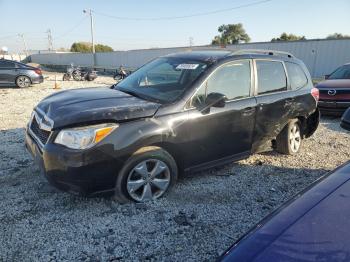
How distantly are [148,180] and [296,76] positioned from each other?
3.27 metres

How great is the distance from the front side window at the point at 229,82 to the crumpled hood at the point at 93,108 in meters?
0.64

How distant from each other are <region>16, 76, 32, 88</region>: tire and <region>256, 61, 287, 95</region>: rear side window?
13.9 metres

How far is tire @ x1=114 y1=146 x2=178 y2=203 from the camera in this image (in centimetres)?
353

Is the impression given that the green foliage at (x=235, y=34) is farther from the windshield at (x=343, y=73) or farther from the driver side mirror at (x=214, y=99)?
the driver side mirror at (x=214, y=99)

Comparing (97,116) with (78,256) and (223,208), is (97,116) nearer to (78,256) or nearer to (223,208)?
(78,256)

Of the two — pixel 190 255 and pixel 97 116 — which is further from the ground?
pixel 97 116

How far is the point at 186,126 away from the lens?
3.80 meters

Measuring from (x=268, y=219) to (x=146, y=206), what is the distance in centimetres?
203

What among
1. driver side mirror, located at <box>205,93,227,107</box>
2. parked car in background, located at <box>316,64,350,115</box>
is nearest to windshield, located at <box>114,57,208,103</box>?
driver side mirror, located at <box>205,93,227,107</box>

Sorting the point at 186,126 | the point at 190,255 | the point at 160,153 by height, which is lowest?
the point at 190,255

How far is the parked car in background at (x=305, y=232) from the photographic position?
1.50 metres

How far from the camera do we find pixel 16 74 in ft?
50.4

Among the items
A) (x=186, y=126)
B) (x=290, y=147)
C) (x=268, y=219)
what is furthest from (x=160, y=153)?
(x=290, y=147)

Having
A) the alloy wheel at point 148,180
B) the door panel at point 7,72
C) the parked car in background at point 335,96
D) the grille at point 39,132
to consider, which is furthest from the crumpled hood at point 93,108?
the door panel at point 7,72
